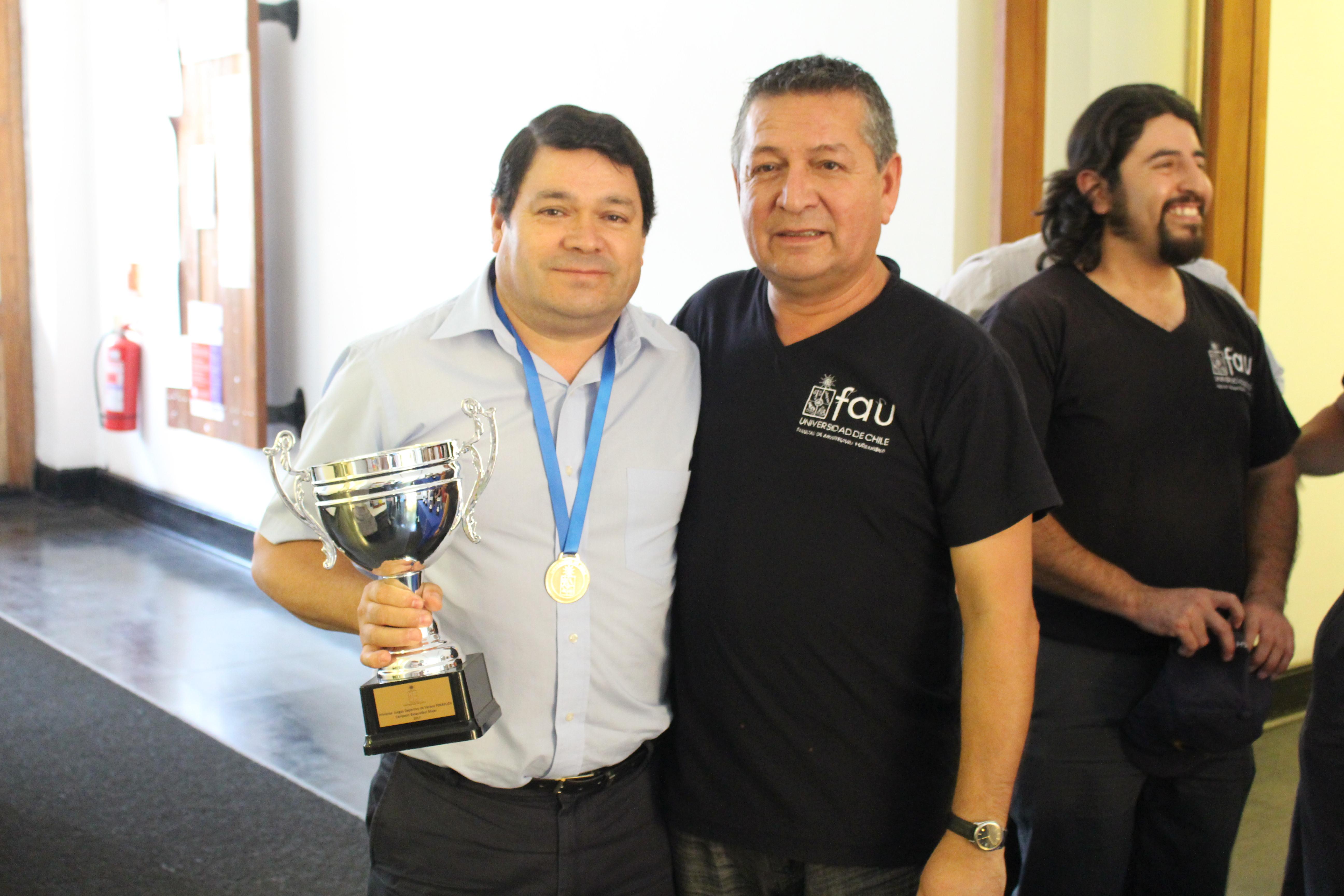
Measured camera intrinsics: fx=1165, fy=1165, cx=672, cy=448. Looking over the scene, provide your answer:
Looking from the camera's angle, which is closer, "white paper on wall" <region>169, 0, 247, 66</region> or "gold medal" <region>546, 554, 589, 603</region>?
"gold medal" <region>546, 554, 589, 603</region>

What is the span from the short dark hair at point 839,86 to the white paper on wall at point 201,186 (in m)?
4.87

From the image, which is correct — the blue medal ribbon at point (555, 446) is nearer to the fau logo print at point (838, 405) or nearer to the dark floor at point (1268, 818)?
the fau logo print at point (838, 405)

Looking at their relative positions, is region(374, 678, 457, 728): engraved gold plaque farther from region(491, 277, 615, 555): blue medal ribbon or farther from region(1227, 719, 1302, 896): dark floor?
region(1227, 719, 1302, 896): dark floor

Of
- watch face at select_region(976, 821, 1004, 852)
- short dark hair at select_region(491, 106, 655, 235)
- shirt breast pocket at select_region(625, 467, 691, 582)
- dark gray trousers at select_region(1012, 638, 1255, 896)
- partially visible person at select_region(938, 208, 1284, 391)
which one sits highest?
short dark hair at select_region(491, 106, 655, 235)

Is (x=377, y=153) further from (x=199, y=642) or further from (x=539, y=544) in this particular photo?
(x=539, y=544)

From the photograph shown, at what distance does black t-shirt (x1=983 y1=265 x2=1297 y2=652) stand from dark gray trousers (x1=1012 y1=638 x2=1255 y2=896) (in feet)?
0.28

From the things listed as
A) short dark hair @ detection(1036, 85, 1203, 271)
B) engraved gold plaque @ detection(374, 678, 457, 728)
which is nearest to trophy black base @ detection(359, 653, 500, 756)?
engraved gold plaque @ detection(374, 678, 457, 728)

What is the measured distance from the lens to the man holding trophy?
160 cm

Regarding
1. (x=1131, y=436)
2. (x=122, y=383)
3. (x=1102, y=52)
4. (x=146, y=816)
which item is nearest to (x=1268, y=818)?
(x=1131, y=436)

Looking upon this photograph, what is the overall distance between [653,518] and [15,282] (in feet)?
24.2

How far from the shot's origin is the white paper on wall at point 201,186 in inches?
230

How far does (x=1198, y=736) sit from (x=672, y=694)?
903 millimetres

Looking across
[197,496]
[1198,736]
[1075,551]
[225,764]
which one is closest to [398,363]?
[1075,551]

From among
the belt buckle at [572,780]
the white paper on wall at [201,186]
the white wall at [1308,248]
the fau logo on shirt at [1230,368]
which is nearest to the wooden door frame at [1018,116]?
the fau logo on shirt at [1230,368]
